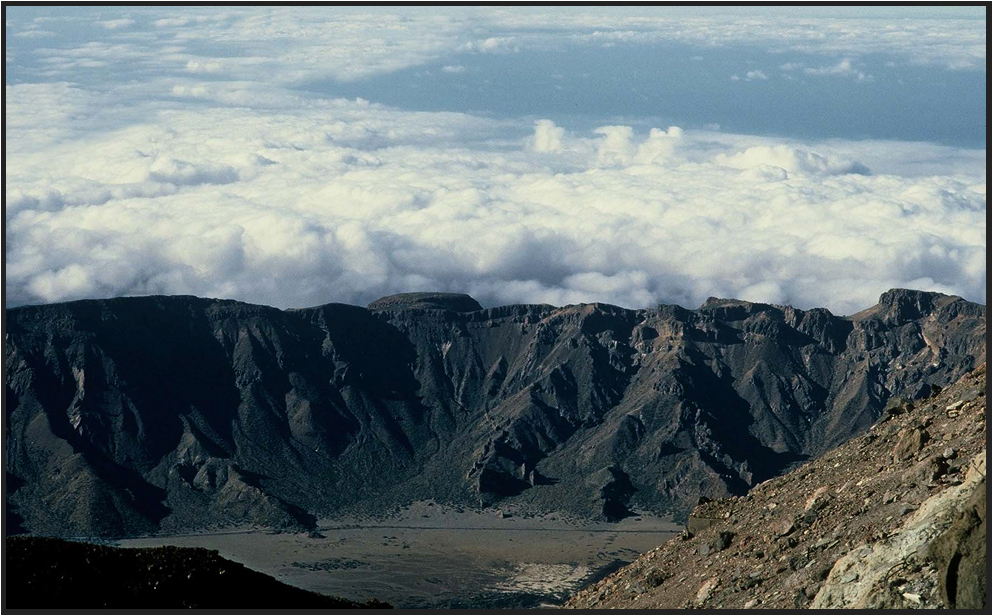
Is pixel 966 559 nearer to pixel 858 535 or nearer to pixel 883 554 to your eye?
pixel 883 554

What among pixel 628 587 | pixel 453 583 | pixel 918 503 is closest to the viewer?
pixel 918 503

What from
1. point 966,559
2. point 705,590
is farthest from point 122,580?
point 966,559

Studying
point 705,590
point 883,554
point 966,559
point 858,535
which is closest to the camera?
point 966,559

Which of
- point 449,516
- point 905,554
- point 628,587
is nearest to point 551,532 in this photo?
point 449,516

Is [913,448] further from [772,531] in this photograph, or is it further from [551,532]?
[551,532]

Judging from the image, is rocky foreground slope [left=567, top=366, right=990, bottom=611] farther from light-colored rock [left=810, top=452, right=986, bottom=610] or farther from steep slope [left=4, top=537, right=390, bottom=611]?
steep slope [left=4, top=537, right=390, bottom=611]
